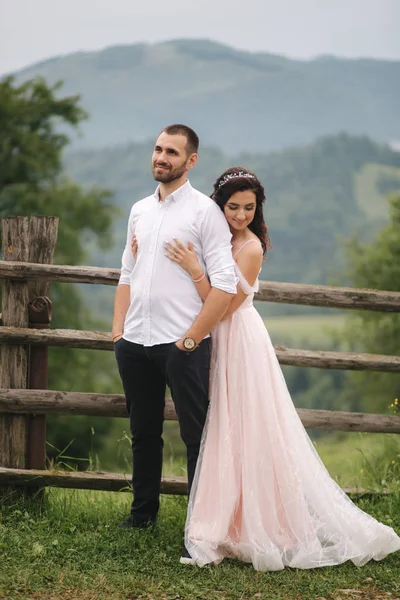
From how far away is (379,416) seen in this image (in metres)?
5.21

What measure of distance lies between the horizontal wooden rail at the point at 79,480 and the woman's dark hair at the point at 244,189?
168 centimetres

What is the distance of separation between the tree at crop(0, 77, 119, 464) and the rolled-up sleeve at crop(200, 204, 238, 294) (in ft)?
57.0

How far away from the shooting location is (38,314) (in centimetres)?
493

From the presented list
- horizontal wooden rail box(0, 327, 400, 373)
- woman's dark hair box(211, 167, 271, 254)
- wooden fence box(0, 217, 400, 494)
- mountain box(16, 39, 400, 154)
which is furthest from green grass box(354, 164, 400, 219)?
woman's dark hair box(211, 167, 271, 254)

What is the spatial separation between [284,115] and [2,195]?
361 ft

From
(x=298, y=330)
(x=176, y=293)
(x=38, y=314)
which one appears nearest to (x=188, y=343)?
(x=176, y=293)

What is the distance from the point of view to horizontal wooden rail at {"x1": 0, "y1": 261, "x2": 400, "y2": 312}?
4.78 meters

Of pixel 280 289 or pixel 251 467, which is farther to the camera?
pixel 280 289

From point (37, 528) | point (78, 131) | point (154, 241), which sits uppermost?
point (78, 131)

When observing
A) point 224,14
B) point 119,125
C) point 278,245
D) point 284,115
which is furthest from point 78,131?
point 224,14


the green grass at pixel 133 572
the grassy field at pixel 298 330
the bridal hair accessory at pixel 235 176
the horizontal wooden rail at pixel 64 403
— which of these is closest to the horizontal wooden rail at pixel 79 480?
the green grass at pixel 133 572

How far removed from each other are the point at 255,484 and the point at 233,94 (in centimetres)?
12932

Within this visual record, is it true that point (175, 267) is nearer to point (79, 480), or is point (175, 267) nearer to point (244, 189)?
point (244, 189)

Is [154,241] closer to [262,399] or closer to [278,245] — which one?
[262,399]
